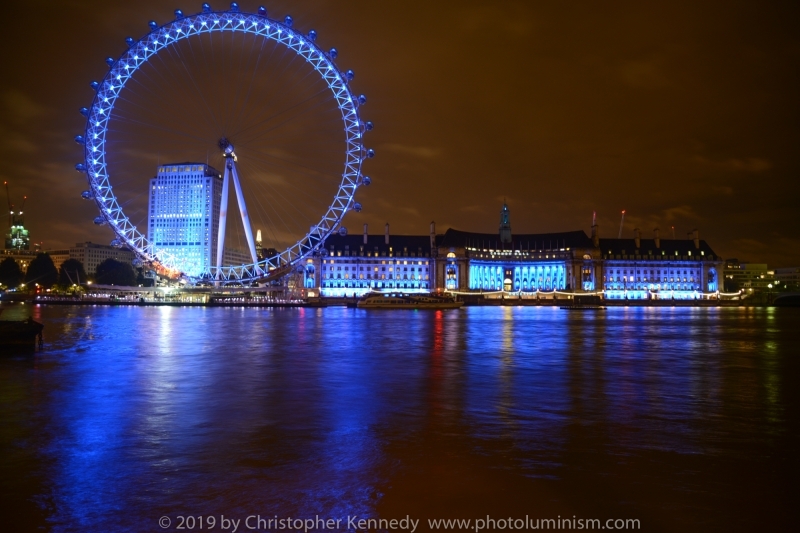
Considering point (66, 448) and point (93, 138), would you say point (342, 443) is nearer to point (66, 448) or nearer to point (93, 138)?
point (66, 448)

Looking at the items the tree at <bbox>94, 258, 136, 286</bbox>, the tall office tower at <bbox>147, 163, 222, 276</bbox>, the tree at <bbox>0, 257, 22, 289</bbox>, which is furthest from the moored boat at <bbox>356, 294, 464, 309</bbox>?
the tree at <bbox>0, 257, 22, 289</bbox>

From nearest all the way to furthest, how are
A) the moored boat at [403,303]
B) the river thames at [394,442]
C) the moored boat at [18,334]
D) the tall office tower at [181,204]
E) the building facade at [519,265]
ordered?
1. the river thames at [394,442]
2. the moored boat at [18,334]
3. the moored boat at [403,303]
4. the building facade at [519,265]
5. the tall office tower at [181,204]

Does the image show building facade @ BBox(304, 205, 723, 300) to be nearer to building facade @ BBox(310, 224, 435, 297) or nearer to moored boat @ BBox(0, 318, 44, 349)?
building facade @ BBox(310, 224, 435, 297)

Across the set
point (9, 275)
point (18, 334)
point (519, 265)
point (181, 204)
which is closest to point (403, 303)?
point (519, 265)

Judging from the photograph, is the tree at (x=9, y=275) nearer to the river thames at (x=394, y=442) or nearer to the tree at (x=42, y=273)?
the tree at (x=42, y=273)

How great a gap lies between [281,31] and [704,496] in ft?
165

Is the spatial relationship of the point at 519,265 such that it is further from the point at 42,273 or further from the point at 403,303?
the point at 42,273

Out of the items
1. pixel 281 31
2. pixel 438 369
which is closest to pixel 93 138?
pixel 281 31

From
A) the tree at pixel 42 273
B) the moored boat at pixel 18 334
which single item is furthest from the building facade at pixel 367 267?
the moored boat at pixel 18 334

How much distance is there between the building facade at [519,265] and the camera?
13925 cm

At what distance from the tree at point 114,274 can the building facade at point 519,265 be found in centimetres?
4019

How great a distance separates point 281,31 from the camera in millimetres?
51062

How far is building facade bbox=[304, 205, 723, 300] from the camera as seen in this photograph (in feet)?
457

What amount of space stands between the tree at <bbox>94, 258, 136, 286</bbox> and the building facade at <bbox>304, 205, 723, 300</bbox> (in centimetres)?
4019
